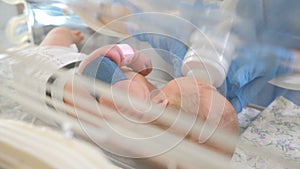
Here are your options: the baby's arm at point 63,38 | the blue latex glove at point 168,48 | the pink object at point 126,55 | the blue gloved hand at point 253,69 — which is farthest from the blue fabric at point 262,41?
the baby's arm at point 63,38

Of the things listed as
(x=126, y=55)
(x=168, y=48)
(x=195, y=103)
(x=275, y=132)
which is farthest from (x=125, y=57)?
(x=275, y=132)

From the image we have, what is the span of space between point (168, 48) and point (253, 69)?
0.68 feet

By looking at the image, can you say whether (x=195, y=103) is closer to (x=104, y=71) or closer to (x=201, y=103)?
(x=201, y=103)

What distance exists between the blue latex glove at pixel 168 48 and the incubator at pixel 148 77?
0.5 inches

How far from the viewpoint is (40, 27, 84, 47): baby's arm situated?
0.91 meters

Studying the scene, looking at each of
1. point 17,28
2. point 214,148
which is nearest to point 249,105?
point 214,148

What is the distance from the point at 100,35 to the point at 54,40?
13 cm

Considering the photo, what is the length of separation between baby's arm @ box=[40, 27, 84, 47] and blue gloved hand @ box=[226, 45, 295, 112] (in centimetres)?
47

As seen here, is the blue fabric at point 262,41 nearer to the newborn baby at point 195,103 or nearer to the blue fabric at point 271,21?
the blue fabric at point 271,21

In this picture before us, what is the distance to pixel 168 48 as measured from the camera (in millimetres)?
799

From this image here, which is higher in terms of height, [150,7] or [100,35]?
[150,7]

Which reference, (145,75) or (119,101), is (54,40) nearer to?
(145,75)

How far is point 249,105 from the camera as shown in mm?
826

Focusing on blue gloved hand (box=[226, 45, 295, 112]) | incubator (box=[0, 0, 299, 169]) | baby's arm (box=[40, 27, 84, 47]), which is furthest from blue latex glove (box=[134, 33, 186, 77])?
baby's arm (box=[40, 27, 84, 47])
